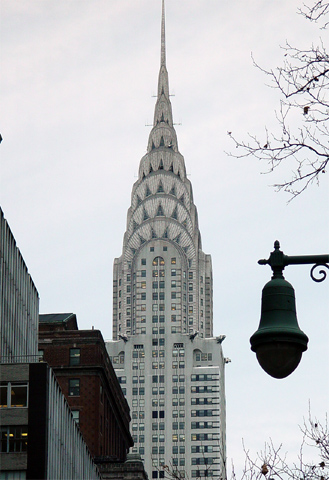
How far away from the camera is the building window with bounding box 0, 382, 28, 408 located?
64188mm

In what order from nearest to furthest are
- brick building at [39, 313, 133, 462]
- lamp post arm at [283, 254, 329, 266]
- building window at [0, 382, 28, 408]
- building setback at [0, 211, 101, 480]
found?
lamp post arm at [283, 254, 329, 266] → building setback at [0, 211, 101, 480] → building window at [0, 382, 28, 408] → brick building at [39, 313, 133, 462]

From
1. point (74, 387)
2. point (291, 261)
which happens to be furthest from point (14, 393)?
point (74, 387)

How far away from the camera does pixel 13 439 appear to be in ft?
210

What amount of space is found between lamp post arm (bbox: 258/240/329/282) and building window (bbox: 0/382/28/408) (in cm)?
5158

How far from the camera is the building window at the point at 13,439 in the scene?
63438mm

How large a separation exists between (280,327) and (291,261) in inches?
36.5

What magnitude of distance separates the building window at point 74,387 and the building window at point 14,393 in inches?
2105

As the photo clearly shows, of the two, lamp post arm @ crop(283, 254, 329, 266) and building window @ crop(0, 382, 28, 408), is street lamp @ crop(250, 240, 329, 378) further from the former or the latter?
building window @ crop(0, 382, 28, 408)

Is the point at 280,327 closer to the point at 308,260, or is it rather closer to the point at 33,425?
the point at 308,260

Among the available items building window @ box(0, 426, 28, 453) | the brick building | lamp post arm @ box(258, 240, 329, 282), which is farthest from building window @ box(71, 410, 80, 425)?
lamp post arm @ box(258, 240, 329, 282)

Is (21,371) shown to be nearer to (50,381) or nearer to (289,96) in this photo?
(50,381)

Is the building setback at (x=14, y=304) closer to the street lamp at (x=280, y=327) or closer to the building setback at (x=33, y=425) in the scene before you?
the building setback at (x=33, y=425)

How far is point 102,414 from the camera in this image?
11969 centimetres

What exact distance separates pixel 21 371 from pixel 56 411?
4391 mm
